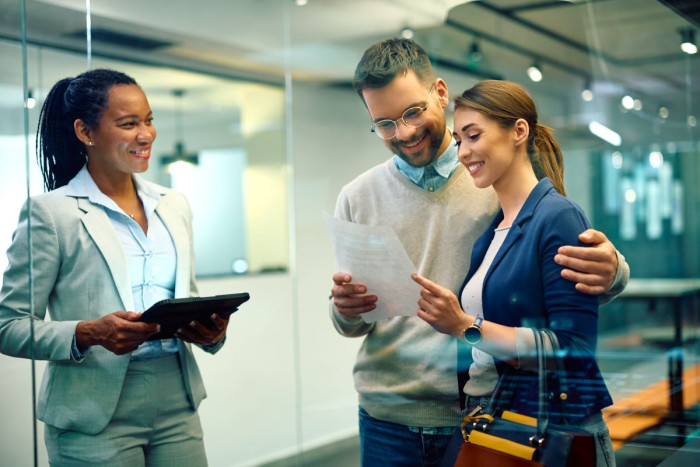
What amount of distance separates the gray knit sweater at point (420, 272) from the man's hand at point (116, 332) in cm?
55

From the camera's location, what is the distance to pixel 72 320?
212 cm

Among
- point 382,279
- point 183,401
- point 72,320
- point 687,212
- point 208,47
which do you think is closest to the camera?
point 382,279

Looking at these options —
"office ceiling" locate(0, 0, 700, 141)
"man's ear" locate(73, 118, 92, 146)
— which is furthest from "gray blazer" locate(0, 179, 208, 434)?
"office ceiling" locate(0, 0, 700, 141)

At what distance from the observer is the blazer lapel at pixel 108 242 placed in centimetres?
211

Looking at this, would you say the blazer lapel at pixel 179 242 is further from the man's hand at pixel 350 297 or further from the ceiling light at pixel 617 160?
the ceiling light at pixel 617 160

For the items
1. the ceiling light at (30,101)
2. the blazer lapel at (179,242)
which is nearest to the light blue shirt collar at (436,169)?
the blazer lapel at (179,242)

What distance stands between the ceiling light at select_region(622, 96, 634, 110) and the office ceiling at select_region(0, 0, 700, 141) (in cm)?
6

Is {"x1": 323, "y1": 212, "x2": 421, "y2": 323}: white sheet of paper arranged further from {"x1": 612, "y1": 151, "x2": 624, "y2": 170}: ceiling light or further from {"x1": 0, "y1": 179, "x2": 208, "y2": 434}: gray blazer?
{"x1": 612, "y1": 151, "x2": 624, "y2": 170}: ceiling light

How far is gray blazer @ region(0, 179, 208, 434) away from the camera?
2090 mm

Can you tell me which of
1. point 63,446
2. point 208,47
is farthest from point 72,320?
point 208,47

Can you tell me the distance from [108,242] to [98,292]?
0.48ft

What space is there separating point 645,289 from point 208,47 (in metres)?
2.84

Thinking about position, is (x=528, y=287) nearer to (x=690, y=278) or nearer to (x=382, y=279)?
(x=382, y=279)

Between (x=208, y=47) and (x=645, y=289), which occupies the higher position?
(x=208, y=47)
